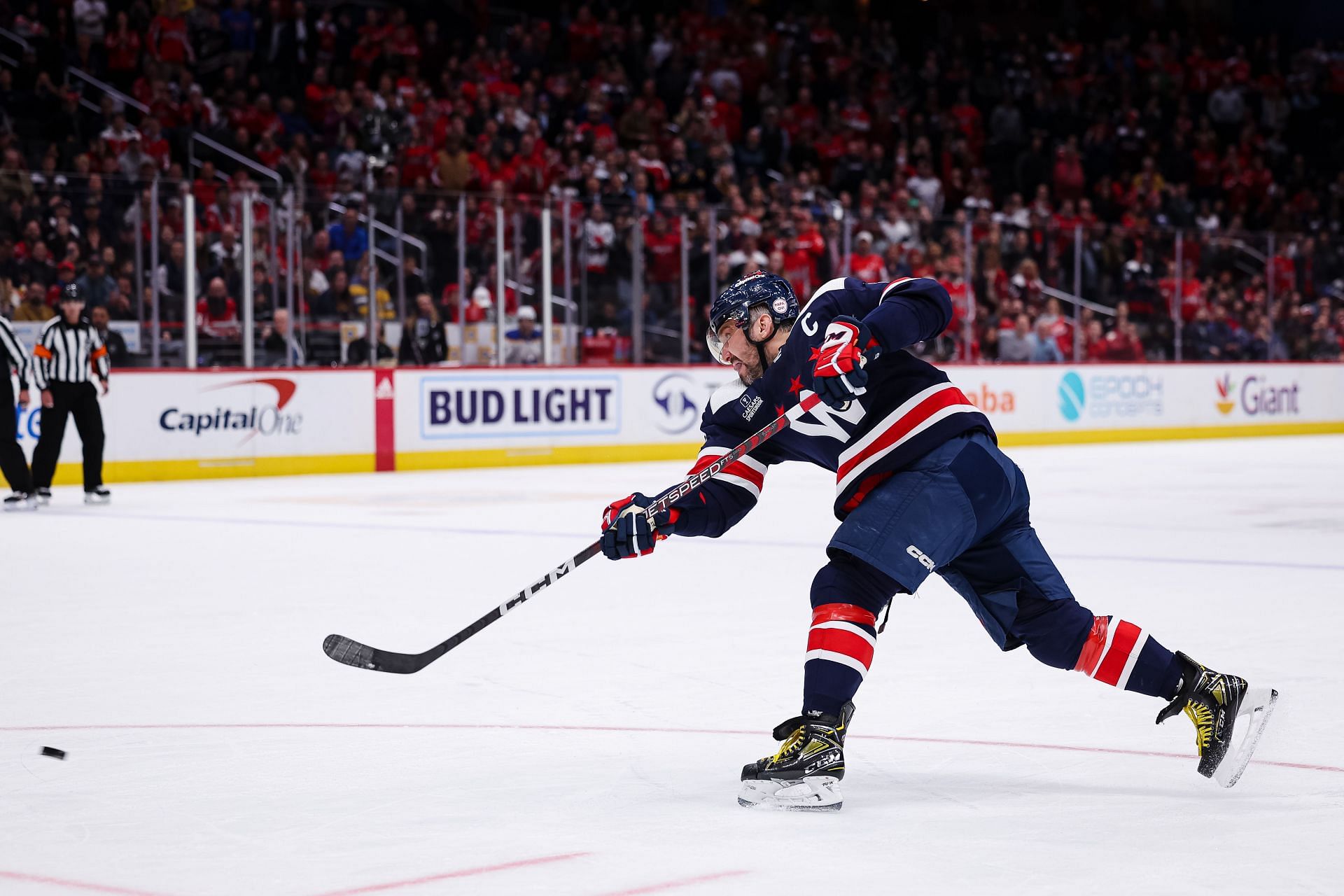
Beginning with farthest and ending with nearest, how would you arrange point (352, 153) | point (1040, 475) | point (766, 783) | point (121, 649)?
point (352, 153), point (1040, 475), point (121, 649), point (766, 783)

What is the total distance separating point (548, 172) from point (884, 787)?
14158mm

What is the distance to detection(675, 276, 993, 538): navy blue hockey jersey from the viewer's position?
3.56m

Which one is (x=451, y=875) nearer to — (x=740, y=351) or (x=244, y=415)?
(x=740, y=351)

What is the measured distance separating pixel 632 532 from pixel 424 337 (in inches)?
428

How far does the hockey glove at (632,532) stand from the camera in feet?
12.1

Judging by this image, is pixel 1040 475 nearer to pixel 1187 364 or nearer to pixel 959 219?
pixel 959 219

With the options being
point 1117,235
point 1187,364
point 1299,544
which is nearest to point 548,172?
point 1117,235

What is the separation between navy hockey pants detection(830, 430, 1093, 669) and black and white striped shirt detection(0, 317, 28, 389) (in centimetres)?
922

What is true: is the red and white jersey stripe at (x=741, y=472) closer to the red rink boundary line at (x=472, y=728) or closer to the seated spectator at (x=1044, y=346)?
the red rink boundary line at (x=472, y=728)

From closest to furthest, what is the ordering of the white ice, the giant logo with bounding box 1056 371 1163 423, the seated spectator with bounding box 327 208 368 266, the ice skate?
the white ice, the ice skate, the seated spectator with bounding box 327 208 368 266, the giant logo with bounding box 1056 371 1163 423

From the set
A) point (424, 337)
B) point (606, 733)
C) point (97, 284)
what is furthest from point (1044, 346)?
point (606, 733)

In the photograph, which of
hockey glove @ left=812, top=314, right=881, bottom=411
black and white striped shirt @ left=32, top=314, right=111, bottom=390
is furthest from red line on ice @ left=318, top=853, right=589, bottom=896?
black and white striped shirt @ left=32, top=314, right=111, bottom=390

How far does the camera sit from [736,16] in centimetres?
2183

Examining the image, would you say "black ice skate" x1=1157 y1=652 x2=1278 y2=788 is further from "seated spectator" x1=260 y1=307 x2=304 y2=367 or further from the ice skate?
"seated spectator" x1=260 y1=307 x2=304 y2=367
